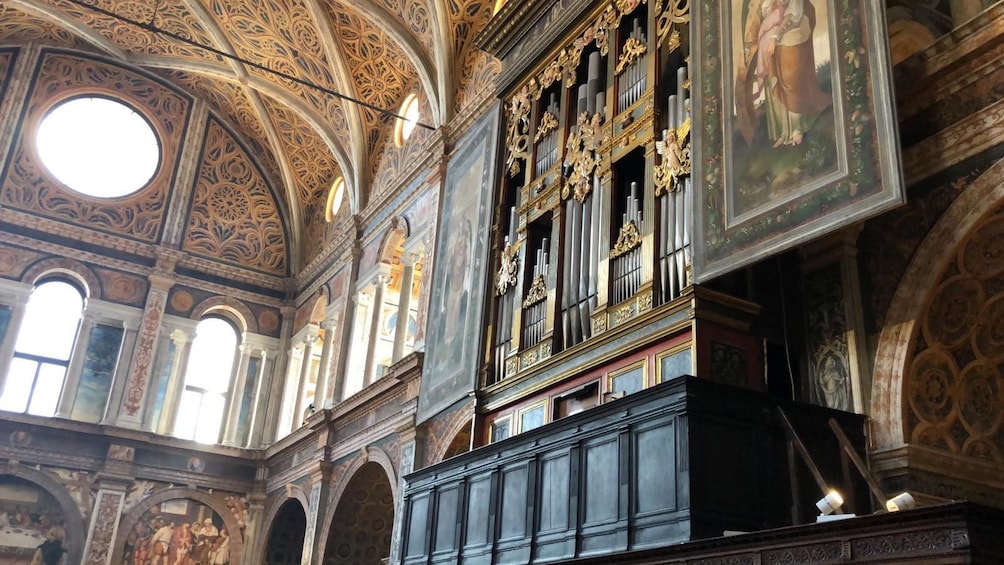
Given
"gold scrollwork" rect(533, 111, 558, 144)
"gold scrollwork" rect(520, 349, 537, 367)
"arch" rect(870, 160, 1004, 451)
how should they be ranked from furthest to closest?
"gold scrollwork" rect(533, 111, 558, 144) → "gold scrollwork" rect(520, 349, 537, 367) → "arch" rect(870, 160, 1004, 451)

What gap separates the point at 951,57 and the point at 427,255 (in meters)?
9.44

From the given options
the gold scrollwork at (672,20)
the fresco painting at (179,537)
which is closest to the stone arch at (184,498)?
the fresco painting at (179,537)

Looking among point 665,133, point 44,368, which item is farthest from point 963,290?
point 44,368

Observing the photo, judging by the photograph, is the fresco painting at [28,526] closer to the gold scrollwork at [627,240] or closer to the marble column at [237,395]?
the marble column at [237,395]

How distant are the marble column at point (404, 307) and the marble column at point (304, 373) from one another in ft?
15.1

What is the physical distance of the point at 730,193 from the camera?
8.01 metres

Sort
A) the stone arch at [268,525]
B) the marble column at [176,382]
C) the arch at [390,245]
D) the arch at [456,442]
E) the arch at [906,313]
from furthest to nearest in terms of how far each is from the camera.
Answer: the marble column at [176,382] → the stone arch at [268,525] → the arch at [390,245] → the arch at [456,442] → the arch at [906,313]

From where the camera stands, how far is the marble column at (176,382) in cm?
2017

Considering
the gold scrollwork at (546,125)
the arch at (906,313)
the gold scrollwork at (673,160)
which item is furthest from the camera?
the gold scrollwork at (546,125)

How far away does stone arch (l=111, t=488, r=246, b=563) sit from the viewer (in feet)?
60.8

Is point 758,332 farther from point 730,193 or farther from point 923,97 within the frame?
point 923,97

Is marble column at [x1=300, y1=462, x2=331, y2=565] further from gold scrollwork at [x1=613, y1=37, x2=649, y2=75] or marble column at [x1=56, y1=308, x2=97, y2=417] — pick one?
gold scrollwork at [x1=613, y1=37, x2=649, y2=75]

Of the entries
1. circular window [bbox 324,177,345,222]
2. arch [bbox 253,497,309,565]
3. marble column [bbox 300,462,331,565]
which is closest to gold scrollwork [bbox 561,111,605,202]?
marble column [bbox 300,462,331,565]

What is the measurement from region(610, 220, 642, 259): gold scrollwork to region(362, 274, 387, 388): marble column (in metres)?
7.82
